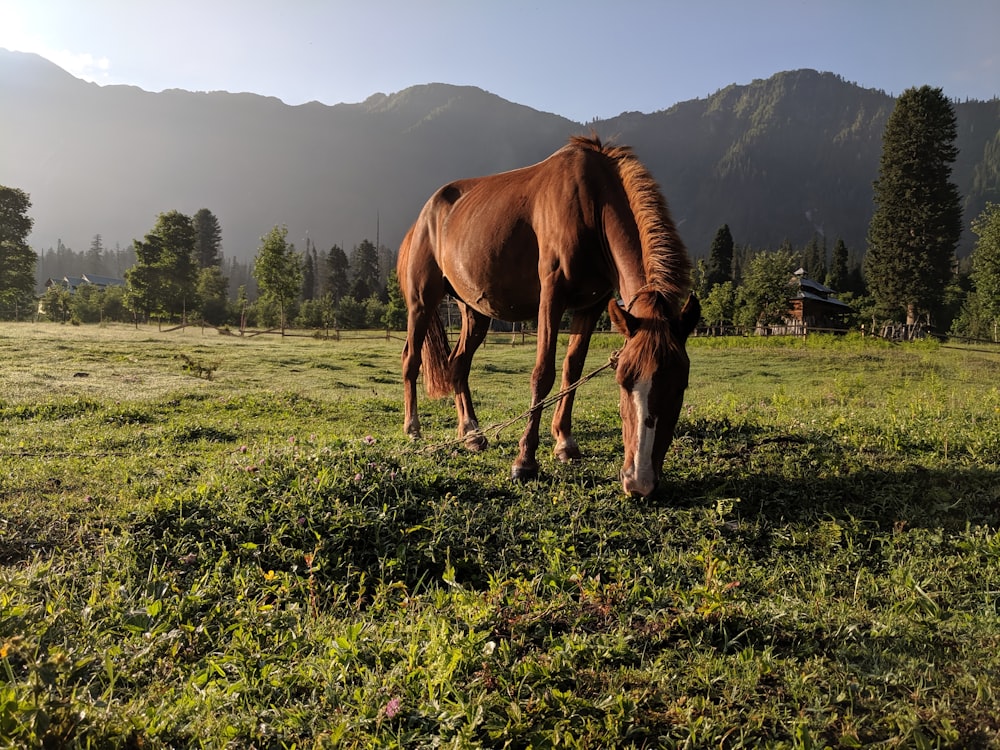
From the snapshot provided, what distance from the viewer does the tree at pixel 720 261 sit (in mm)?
73500

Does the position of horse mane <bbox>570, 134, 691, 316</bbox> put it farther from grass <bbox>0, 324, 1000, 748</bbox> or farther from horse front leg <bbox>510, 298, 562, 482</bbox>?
grass <bbox>0, 324, 1000, 748</bbox>

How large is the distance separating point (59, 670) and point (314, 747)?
3.62 ft

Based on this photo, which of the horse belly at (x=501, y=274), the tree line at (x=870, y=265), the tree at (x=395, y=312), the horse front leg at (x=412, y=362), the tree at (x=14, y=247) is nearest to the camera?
the horse belly at (x=501, y=274)

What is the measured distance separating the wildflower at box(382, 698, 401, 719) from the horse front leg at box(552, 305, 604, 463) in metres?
3.19

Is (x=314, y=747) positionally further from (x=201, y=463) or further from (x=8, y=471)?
(x=8, y=471)

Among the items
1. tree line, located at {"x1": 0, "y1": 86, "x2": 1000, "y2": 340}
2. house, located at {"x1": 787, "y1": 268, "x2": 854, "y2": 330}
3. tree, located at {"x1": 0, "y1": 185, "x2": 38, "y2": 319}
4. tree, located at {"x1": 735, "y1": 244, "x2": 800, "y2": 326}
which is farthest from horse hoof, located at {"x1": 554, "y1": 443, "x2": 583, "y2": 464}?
house, located at {"x1": 787, "y1": 268, "x2": 854, "y2": 330}

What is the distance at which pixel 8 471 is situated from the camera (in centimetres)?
478

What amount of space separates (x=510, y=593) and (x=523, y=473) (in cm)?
169

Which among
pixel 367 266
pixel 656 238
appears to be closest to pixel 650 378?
pixel 656 238

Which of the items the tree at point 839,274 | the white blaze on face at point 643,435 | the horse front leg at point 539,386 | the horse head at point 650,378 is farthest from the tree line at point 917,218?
the tree at point 839,274

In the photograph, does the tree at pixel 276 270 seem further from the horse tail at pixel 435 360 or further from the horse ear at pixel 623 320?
the horse ear at pixel 623 320

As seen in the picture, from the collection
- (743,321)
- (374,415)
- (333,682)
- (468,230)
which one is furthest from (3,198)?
(743,321)

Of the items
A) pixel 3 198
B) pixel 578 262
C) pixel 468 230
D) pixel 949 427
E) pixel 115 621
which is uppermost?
pixel 3 198

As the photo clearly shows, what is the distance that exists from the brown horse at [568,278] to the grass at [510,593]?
2.35ft
